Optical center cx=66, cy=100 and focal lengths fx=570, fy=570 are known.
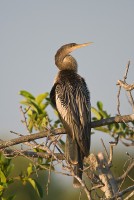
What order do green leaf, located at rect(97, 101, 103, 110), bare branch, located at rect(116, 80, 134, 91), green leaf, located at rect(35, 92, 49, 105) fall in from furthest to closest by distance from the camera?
green leaf, located at rect(97, 101, 103, 110), green leaf, located at rect(35, 92, 49, 105), bare branch, located at rect(116, 80, 134, 91)

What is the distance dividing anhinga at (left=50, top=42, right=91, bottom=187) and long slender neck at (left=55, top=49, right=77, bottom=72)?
24.5 inches

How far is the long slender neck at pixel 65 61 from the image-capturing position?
8.50m

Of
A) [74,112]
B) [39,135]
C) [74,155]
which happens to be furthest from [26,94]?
[39,135]

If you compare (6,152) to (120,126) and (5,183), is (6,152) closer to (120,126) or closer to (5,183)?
(5,183)

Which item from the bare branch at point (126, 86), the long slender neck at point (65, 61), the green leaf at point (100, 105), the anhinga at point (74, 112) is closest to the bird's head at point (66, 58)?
the long slender neck at point (65, 61)

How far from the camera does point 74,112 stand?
7160 millimetres

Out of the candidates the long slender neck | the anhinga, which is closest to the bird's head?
the long slender neck

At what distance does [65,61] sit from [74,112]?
1623mm

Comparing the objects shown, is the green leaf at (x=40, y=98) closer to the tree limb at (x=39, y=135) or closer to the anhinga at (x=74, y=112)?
the anhinga at (x=74, y=112)

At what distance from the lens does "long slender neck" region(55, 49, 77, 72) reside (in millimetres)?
8500

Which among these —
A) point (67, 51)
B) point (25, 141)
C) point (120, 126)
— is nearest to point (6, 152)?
point (25, 141)

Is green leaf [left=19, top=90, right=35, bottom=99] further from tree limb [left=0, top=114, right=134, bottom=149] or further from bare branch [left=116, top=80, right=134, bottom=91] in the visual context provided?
bare branch [left=116, top=80, right=134, bottom=91]

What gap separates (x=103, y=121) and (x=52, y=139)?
69 cm

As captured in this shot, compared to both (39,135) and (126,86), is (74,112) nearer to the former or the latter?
(39,135)
